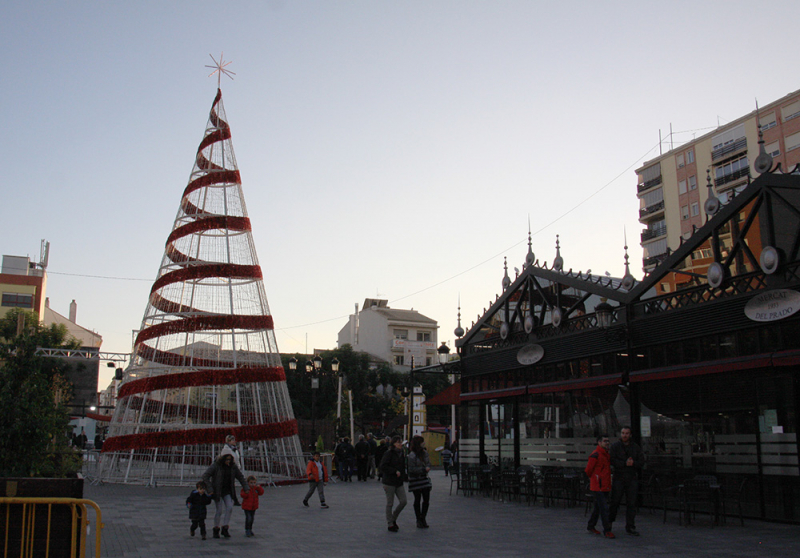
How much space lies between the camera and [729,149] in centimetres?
5212

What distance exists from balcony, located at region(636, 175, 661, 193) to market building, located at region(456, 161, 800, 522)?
4608cm

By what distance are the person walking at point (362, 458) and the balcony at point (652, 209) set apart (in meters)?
43.1

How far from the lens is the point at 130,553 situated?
9414 millimetres

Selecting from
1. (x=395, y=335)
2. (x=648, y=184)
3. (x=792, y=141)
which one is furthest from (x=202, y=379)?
(x=395, y=335)

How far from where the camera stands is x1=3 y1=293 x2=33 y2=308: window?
62750 mm

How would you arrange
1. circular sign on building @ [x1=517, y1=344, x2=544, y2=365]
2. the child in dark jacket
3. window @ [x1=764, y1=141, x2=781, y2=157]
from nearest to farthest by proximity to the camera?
the child in dark jacket < circular sign on building @ [x1=517, y1=344, x2=544, y2=365] < window @ [x1=764, y1=141, x2=781, y2=157]

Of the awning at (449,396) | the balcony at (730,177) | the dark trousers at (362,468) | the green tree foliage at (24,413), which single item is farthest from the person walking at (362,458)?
the balcony at (730,177)

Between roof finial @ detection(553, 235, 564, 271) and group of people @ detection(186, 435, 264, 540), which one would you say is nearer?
group of people @ detection(186, 435, 264, 540)

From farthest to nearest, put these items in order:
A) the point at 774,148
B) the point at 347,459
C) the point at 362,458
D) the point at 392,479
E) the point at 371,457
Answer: the point at 774,148
the point at 371,457
the point at 362,458
the point at 347,459
the point at 392,479

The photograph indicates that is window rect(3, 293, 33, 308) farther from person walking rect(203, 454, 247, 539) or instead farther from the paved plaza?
person walking rect(203, 454, 247, 539)

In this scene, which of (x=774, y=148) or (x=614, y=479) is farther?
(x=774, y=148)

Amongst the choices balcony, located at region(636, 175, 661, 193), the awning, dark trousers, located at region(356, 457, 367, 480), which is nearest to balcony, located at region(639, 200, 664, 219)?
balcony, located at region(636, 175, 661, 193)

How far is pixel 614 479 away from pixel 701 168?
4951 cm

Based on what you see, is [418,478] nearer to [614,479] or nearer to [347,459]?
[614,479]
